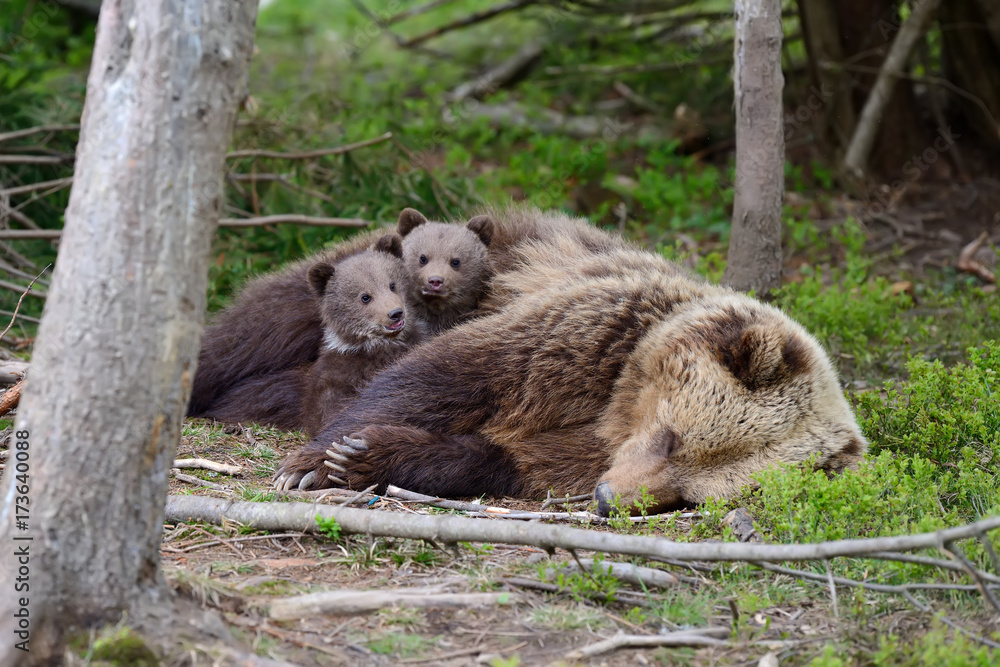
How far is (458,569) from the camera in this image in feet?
11.7

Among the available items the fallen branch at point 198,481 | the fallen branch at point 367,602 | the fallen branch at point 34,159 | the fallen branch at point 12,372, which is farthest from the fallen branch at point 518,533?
the fallen branch at point 34,159

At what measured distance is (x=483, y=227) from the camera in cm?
600

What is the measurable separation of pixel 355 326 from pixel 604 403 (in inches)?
63.9

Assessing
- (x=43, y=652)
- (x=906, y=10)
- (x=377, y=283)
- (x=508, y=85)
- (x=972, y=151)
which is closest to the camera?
(x=43, y=652)

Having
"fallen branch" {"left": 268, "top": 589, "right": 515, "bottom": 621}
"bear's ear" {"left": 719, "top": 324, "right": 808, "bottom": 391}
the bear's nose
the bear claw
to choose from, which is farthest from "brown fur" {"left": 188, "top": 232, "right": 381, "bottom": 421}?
"fallen branch" {"left": 268, "top": 589, "right": 515, "bottom": 621}

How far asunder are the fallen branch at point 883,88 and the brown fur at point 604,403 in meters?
4.80

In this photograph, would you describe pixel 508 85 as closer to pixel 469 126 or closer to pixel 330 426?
pixel 469 126

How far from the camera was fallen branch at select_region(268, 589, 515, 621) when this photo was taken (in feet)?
10.0

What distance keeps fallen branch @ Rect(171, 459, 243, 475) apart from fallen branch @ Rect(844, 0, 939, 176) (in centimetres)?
705

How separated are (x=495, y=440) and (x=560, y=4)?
6807 millimetres

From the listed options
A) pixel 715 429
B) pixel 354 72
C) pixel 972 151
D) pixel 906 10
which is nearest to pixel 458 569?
pixel 715 429

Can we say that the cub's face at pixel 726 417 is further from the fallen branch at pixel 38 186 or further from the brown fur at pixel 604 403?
the fallen branch at pixel 38 186

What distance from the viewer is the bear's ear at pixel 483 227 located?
5.98 meters

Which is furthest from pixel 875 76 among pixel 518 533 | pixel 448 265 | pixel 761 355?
pixel 518 533
